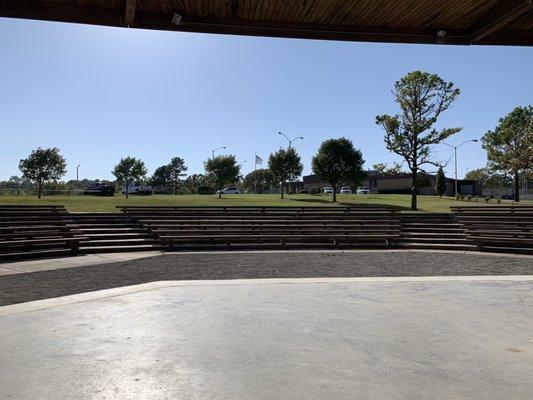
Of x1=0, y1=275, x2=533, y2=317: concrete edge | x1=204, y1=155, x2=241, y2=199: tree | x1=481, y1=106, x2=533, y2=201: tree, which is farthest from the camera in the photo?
x1=481, y1=106, x2=533, y2=201: tree

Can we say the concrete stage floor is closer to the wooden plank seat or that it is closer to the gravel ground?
the gravel ground

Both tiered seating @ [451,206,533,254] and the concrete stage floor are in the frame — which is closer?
the concrete stage floor

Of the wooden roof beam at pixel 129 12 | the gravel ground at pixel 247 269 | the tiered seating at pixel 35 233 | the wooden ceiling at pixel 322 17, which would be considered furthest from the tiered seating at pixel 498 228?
the wooden roof beam at pixel 129 12

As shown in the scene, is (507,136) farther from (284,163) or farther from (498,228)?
(498,228)

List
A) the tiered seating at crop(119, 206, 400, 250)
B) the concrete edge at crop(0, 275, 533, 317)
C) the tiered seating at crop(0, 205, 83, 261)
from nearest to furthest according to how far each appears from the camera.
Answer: the concrete edge at crop(0, 275, 533, 317) < the tiered seating at crop(0, 205, 83, 261) < the tiered seating at crop(119, 206, 400, 250)

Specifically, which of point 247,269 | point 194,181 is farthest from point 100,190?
point 194,181

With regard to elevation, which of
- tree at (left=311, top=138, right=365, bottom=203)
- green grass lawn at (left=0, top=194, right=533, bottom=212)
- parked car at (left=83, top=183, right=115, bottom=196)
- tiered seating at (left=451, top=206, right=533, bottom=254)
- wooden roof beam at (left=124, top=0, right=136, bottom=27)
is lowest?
tiered seating at (left=451, top=206, right=533, bottom=254)

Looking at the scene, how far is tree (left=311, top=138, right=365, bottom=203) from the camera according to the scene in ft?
136

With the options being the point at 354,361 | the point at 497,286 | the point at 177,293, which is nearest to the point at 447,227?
the point at 497,286

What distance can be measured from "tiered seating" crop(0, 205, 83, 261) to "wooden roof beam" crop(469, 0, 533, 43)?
13.4m

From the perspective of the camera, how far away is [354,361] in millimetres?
4789

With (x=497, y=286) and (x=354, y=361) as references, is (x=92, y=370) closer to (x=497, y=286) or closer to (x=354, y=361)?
(x=354, y=361)

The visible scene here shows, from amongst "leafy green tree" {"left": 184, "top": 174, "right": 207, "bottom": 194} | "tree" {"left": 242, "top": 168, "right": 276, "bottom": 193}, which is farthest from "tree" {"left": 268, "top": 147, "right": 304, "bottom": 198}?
"leafy green tree" {"left": 184, "top": 174, "right": 207, "bottom": 194}

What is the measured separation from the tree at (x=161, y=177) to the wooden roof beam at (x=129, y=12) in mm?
109872
